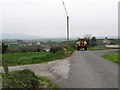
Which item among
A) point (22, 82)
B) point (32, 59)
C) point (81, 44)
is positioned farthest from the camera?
point (81, 44)

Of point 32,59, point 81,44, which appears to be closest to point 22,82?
point 32,59

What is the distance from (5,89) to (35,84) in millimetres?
2463

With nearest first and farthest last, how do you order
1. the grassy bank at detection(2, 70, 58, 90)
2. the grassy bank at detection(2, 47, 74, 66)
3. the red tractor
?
the grassy bank at detection(2, 70, 58, 90), the grassy bank at detection(2, 47, 74, 66), the red tractor

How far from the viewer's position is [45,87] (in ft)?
42.3

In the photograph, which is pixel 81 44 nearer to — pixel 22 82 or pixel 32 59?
pixel 32 59

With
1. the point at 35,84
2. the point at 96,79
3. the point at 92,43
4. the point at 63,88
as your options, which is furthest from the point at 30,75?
the point at 92,43

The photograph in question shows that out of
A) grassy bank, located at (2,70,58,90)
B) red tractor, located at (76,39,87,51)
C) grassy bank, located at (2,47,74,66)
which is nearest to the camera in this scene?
grassy bank, located at (2,70,58,90)

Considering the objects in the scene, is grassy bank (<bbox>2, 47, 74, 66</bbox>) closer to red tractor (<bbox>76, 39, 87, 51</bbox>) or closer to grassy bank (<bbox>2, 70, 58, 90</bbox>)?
grassy bank (<bbox>2, 70, 58, 90</bbox>)

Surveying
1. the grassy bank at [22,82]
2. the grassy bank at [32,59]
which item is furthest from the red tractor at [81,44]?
the grassy bank at [22,82]

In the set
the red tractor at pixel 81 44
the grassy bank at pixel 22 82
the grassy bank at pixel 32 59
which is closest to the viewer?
the grassy bank at pixel 22 82

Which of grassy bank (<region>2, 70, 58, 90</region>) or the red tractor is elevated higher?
grassy bank (<region>2, 70, 58, 90</region>)

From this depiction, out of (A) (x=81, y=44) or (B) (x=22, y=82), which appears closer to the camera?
(B) (x=22, y=82)

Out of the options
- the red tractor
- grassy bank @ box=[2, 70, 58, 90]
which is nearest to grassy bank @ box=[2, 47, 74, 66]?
grassy bank @ box=[2, 70, 58, 90]

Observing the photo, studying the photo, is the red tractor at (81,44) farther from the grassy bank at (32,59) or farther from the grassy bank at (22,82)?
the grassy bank at (22,82)
